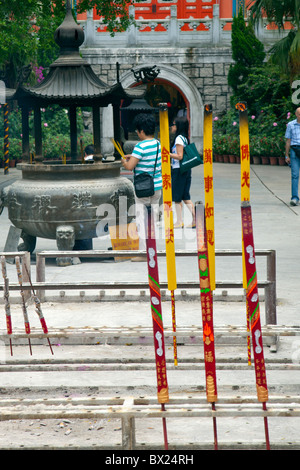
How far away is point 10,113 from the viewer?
85.0ft

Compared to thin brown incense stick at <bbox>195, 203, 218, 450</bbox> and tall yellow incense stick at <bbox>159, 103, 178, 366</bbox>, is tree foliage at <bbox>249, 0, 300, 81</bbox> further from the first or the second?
thin brown incense stick at <bbox>195, 203, 218, 450</bbox>

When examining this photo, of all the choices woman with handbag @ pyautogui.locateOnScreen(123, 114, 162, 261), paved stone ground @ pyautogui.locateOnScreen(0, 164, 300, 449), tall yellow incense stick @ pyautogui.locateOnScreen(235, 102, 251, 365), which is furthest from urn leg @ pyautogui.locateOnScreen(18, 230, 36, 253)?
tall yellow incense stick @ pyautogui.locateOnScreen(235, 102, 251, 365)

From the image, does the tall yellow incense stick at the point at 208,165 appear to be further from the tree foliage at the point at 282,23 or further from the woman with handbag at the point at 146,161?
the tree foliage at the point at 282,23

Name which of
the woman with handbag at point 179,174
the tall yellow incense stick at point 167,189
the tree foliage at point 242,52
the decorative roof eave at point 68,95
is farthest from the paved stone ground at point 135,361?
the tree foliage at point 242,52

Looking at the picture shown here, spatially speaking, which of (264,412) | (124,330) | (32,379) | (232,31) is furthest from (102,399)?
(232,31)

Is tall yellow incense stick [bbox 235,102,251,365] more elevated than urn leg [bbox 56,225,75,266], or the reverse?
tall yellow incense stick [bbox 235,102,251,365]

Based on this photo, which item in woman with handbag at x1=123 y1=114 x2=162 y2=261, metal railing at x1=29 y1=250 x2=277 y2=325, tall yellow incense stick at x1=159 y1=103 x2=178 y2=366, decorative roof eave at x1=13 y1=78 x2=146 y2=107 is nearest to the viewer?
tall yellow incense stick at x1=159 y1=103 x2=178 y2=366

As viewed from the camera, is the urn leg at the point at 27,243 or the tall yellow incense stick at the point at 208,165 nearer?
the tall yellow incense stick at the point at 208,165

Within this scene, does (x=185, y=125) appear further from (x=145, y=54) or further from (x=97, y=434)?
(x=145, y=54)

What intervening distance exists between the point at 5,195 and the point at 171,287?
5.66 metres

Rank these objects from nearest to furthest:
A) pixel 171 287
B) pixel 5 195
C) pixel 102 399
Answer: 1. pixel 102 399
2. pixel 171 287
3. pixel 5 195

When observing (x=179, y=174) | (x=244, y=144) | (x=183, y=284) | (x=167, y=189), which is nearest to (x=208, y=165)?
(x=167, y=189)

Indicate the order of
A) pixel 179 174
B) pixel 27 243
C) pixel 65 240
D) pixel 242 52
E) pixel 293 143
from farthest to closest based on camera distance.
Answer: pixel 242 52, pixel 293 143, pixel 179 174, pixel 27 243, pixel 65 240

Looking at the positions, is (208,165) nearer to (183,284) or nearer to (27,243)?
(183,284)
